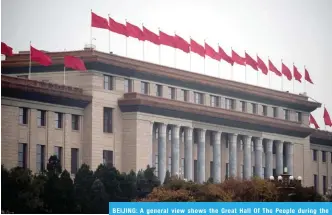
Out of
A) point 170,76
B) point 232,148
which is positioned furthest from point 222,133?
point 170,76

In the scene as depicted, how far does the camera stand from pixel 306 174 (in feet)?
309

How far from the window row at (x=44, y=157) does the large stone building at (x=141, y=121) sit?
63mm

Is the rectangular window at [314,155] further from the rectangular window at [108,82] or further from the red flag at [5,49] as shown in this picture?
the red flag at [5,49]

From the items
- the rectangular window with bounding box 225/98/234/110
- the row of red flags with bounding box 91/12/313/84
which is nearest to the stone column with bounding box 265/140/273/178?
the rectangular window with bounding box 225/98/234/110

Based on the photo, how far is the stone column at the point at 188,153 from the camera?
80.2m

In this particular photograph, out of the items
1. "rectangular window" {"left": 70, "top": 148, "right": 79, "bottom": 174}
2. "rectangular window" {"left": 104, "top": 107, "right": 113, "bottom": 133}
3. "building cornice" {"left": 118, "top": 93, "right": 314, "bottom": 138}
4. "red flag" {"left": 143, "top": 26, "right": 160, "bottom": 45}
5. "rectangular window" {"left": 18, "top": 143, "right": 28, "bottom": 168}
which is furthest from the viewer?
"building cornice" {"left": 118, "top": 93, "right": 314, "bottom": 138}

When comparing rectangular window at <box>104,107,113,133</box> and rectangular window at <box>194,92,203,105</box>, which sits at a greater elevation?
rectangular window at <box>194,92,203,105</box>

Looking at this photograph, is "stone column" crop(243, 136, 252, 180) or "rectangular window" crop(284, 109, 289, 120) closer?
"stone column" crop(243, 136, 252, 180)

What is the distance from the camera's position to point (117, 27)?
237ft

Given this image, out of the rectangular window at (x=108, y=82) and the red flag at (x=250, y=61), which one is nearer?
the rectangular window at (x=108, y=82)

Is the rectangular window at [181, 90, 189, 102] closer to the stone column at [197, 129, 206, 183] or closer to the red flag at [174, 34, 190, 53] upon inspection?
the stone column at [197, 129, 206, 183]

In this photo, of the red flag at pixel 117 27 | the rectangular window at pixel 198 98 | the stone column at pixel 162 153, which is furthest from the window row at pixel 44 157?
the rectangular window at pixel 198 98

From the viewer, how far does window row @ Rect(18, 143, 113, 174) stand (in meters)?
70.1

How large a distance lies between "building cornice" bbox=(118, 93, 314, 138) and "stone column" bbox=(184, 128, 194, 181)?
1.15 metres
